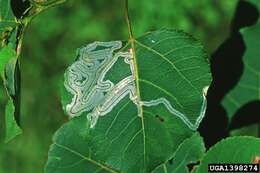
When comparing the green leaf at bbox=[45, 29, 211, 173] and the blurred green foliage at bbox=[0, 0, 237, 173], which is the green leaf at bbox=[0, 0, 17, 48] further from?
the blurred green foliage at bbox=[0, 0, 237, 173]

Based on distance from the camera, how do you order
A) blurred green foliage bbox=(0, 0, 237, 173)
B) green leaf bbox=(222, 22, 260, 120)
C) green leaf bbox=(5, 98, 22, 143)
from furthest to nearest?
blurred green foliage bbox=(0, 0, 237, 173) → green leaf bbox=(222, 22, 260, 120) → green leaf bbox=(5, 98, 22, 143)

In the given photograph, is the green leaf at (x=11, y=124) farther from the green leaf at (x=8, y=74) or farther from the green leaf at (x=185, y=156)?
the green leaf at (x=185, y=156)

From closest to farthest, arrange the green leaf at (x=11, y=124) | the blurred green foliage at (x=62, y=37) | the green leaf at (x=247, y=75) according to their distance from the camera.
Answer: the green leaf at (x=11, y=124), the green leaf at (x=247, y=75), the blurred green foliage at (x=62, y=37)

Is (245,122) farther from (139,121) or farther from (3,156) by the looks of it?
(3,156)

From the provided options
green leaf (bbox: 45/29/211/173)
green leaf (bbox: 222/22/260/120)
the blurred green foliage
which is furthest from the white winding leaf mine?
the blurred green foliage

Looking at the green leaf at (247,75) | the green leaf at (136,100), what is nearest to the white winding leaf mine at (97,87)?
the green leaf at (136,100)

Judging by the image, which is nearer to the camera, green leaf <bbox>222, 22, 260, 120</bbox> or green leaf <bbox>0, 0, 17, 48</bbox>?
green leaf <bbox>0, 0, 17, 48</bbox>

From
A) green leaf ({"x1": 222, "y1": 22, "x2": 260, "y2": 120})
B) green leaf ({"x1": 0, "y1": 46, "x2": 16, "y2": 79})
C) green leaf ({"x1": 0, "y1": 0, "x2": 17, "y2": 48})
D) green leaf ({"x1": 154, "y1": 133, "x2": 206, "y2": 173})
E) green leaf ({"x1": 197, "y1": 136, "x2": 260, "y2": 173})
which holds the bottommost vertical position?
green leaf ({"x1": 154, "y1": 133, "x2": 206, "y2": 173})
